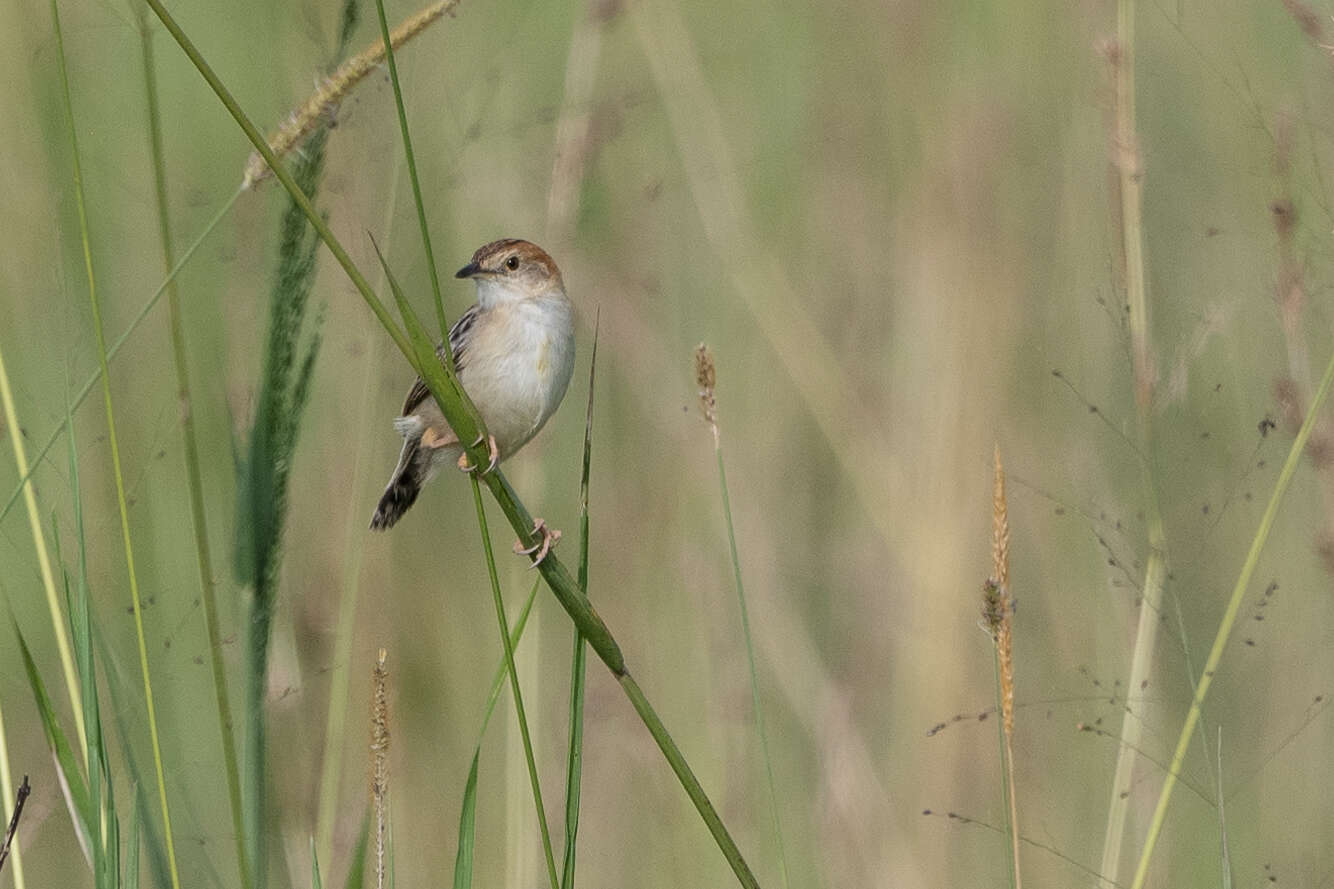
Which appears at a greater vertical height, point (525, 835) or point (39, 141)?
point (39, 141)

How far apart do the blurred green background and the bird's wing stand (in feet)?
0.60

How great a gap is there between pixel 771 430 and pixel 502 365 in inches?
63.7

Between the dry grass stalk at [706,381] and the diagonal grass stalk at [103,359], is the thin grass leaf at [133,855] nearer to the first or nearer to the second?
the diagonal grass stalk at [103,359]

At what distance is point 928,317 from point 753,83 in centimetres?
154

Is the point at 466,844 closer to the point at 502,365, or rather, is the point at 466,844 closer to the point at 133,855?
the point at 133,855

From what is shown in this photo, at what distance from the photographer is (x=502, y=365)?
3650 millimetres

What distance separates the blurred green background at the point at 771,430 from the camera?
3.87 m

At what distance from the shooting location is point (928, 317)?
466 centimetres

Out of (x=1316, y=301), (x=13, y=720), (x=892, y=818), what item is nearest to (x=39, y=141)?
(x=13, y=720)

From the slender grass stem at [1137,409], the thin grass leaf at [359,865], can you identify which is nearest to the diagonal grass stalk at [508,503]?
the thin grass leaf at [359,865]

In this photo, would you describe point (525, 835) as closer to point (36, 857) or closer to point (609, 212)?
point (36, 857)

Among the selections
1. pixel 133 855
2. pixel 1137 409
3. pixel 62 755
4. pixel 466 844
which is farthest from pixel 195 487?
pixel 1137 409

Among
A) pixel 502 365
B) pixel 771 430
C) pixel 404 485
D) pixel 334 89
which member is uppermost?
pixel 771 430

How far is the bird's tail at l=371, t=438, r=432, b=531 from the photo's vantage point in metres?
3.71
